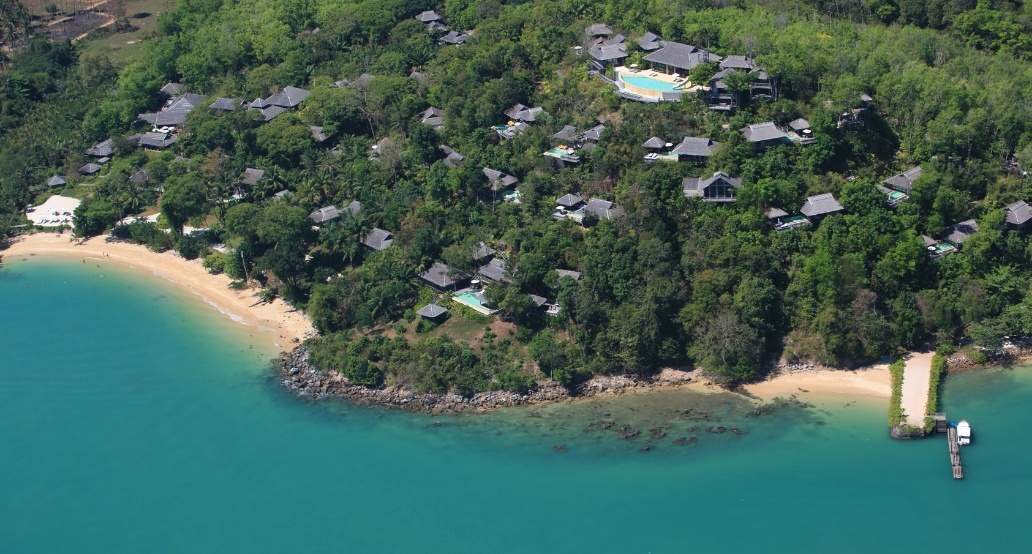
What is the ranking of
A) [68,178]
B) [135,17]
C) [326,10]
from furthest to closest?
[135,17]
[326,10]
[68,178]

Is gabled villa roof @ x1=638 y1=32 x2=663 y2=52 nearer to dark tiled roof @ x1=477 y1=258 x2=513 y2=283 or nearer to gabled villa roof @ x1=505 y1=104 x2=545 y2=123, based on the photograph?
gabled villa roof @ x1=505 y1=104 x2=545 y2=123

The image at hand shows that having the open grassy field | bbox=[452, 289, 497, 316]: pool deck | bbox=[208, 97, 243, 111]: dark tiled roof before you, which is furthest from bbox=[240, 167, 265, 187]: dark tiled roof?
the open grassy field

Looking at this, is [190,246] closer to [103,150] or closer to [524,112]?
[103,150]

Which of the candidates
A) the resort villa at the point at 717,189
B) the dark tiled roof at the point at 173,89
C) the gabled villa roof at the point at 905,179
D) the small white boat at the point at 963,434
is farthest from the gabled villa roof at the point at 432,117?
the small white boat at the point at 963,434

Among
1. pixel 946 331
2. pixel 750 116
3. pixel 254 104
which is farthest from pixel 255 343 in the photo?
pixel 946 331

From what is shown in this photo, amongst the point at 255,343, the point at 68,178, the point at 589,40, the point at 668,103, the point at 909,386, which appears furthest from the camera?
the point at 68,178

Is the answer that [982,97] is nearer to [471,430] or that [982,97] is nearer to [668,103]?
[668,103]

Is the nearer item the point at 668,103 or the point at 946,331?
the point at 946,331
